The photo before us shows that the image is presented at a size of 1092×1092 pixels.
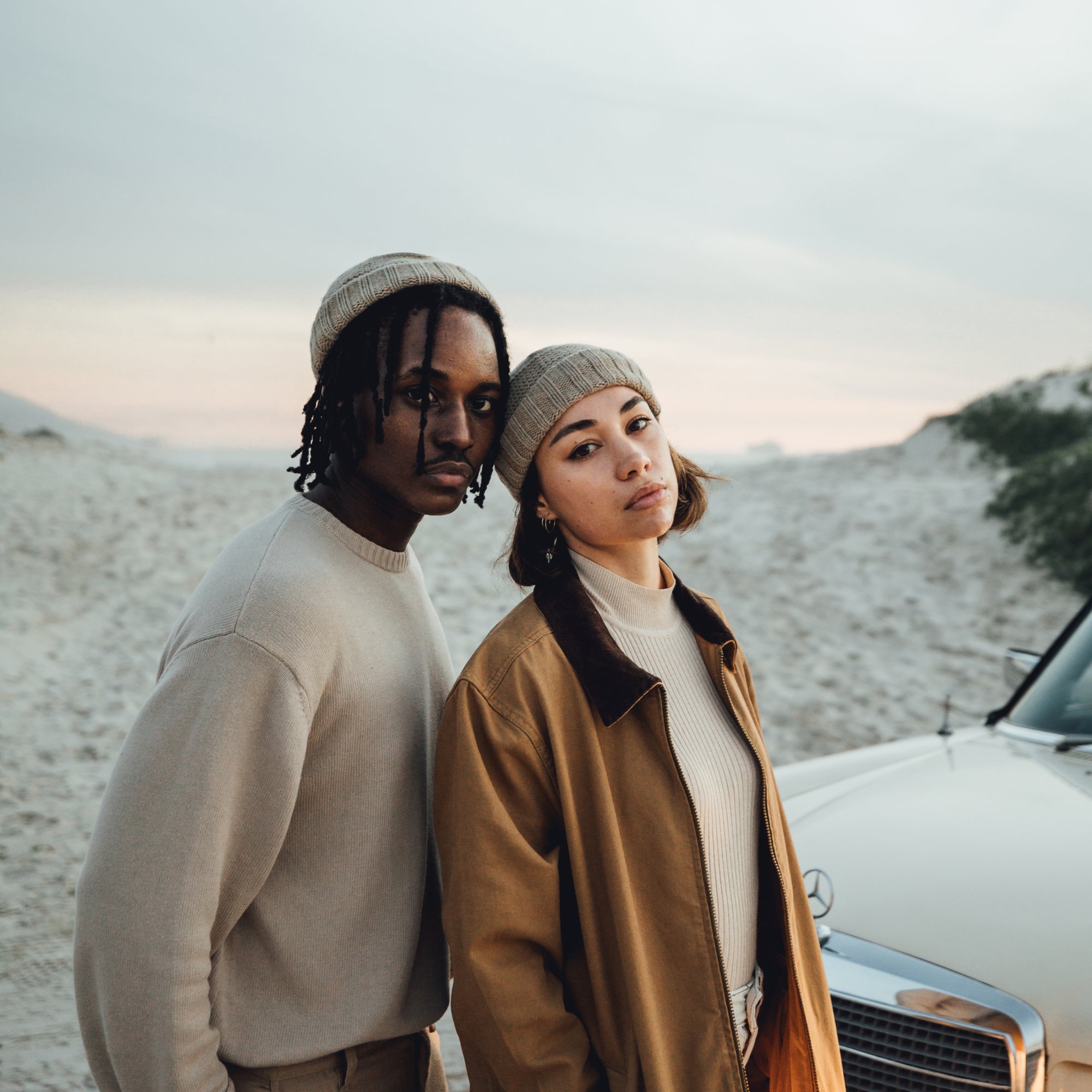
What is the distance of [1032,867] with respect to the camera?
7.72ft

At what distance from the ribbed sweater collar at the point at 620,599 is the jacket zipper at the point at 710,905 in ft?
0.90

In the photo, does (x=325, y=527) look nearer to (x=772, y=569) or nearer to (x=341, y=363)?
(x=341, y=363)

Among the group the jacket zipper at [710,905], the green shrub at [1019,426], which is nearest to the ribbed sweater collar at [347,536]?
the jacket zipper at [710,905]

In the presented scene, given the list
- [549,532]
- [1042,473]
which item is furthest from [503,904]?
[1042,473]

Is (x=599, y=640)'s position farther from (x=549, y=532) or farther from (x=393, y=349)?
(x=393, y=349)

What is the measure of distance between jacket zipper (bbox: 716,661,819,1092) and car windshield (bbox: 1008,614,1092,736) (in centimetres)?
179

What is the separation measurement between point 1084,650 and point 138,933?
3106 mm

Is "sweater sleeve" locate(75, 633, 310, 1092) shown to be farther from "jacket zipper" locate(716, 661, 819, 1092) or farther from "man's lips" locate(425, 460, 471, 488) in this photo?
"jacket zipper" locate(716, 661, 819, 1092)

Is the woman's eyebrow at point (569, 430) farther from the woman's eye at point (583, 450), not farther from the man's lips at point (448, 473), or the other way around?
the man's lips at point (448, 473)

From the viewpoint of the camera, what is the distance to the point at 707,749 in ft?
6.17

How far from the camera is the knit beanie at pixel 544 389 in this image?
76.8 inches

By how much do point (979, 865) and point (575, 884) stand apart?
1.23 metres

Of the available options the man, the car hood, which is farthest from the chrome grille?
the man

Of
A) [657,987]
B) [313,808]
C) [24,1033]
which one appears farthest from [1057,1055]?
[24,1033]
